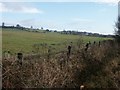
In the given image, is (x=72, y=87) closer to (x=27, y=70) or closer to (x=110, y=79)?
(x=27, y=70)

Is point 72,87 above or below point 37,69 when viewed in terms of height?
below

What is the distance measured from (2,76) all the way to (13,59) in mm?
1249

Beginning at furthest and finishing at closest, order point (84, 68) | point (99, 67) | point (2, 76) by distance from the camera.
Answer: point (99, 67) < point (84, 68) < point (2, 76)

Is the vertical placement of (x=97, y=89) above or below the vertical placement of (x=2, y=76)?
below

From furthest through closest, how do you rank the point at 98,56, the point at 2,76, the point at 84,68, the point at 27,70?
the point at 98,56 < the point at 84,68 < the point at 27,70 < the point at 2,76

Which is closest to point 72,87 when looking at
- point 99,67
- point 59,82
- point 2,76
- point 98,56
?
point 59,82

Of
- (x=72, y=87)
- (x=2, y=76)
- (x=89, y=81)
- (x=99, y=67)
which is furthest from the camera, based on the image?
(x=99, y=67)

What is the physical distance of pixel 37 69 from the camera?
10.9 meters

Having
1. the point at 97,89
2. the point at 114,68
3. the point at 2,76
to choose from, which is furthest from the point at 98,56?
the point at 2,76

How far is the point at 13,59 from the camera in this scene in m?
11.3

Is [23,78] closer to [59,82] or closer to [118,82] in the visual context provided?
[59,82]

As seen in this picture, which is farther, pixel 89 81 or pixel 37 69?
pixel 89 81

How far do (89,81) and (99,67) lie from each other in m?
3.49

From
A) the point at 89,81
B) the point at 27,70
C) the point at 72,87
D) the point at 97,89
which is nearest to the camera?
the point at 27,70
